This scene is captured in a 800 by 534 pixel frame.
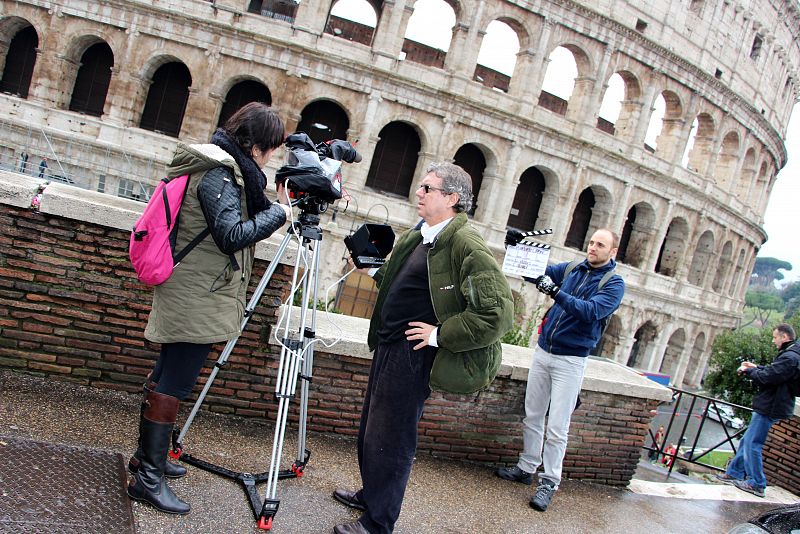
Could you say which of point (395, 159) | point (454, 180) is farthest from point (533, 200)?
point (454, 180)

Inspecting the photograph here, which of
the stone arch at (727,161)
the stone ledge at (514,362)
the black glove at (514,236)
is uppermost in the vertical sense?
the stone arch at (727,161)

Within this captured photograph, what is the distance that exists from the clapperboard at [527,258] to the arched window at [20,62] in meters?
19.2

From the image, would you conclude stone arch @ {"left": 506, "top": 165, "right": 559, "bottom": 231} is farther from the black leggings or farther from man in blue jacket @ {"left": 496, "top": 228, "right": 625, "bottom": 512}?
the black leggings

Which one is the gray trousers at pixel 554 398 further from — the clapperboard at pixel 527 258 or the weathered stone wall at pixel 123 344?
the clapperboard at pixel 527 258

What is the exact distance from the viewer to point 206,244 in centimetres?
305

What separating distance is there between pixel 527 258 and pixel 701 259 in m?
24.0

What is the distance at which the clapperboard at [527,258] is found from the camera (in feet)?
16.6

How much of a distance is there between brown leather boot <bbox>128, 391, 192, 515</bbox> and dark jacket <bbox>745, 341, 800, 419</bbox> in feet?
21.0

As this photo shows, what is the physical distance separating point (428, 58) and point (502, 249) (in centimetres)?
754

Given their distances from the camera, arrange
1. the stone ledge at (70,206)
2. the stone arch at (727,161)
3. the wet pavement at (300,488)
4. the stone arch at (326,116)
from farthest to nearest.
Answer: the stone arch at (727,161), the stone arch at (326,116), the stone ledge at (70,206), the wet pavement at (300,488)

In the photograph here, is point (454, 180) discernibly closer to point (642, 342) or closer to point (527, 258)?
point (527, 258)

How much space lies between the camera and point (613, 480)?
5754mm

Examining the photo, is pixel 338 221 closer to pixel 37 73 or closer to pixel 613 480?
pixel 37 73

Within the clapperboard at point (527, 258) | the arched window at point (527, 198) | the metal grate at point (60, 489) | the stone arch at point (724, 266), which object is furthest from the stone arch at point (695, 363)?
the metal grate at point (60, 489)
